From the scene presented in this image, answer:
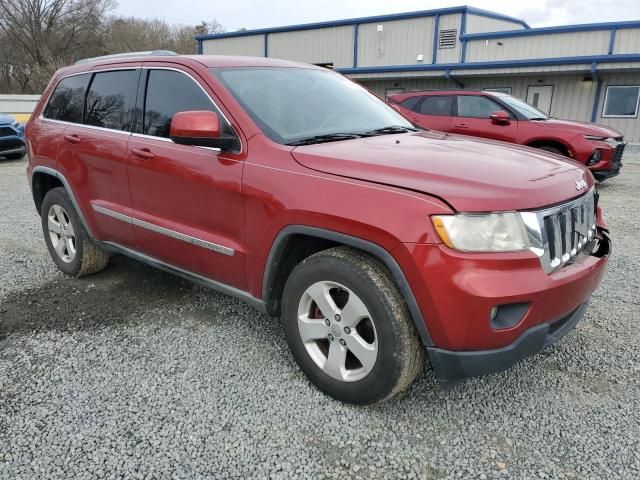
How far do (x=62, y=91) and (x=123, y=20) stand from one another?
51638 millimetres

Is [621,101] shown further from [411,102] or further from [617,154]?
[411,102]

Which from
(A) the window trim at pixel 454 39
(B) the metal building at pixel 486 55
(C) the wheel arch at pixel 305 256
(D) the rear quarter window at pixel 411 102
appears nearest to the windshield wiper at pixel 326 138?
(C) the wheel arch at pixel 305 256

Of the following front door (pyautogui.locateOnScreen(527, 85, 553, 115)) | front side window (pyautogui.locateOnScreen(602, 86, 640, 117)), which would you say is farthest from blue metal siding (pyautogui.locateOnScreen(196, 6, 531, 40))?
front side window (pyautogui.locateOnScreen(602, 86, 640, 117))

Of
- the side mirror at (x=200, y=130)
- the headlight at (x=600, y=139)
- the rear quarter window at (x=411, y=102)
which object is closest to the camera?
the side mirror at (x=200, y=130)

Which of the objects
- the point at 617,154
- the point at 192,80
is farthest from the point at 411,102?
the point at 192,80

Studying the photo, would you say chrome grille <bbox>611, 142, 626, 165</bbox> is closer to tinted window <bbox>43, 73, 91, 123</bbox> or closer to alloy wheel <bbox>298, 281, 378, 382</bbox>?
alloy wheel <bbox>298, 281, 378, 382</bbox>

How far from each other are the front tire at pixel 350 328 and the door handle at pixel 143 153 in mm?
1350

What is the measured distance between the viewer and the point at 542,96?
18.8 metres

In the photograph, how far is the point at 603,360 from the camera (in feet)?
9.94

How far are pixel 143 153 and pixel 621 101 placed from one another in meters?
18.8

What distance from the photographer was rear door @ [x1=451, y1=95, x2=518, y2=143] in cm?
883

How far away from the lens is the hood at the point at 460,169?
2137 mm

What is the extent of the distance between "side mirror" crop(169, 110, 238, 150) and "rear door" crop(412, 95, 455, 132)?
7522 millimetres

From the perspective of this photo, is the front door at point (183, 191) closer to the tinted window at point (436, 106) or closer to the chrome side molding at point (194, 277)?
the chrome side molding at point (194, 277)
